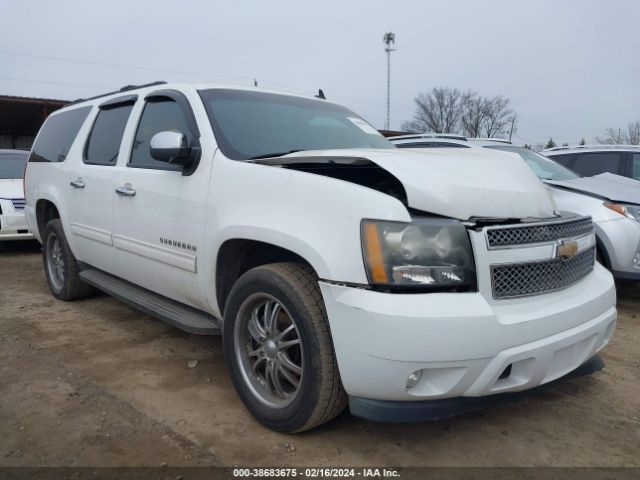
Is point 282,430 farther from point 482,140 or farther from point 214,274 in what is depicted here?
point 482,140

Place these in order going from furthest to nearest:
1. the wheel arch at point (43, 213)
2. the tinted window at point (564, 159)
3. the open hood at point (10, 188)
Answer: the open hood at point (10, 188) < the tinted window at point (564, 159) < the wheel arch at point (43, 213)

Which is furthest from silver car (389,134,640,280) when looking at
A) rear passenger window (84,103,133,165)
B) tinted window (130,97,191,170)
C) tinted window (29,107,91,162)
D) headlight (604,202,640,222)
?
tinted window (29,107,91,162)

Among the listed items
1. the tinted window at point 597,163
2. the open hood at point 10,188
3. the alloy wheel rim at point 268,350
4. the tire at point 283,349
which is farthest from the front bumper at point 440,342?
the open hood at point 10,188

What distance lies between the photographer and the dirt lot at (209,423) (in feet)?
7.91

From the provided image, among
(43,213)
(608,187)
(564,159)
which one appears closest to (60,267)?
(43,213)

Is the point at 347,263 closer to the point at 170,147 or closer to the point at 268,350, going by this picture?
the point at 268,350

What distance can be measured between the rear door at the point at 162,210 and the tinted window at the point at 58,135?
1355 mm

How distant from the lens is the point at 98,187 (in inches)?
157

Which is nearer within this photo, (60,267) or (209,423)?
(209,423)

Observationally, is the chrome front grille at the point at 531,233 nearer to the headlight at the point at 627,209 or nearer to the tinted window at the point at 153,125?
the tinted window at the point at 153,125

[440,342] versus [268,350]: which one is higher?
[440,342]

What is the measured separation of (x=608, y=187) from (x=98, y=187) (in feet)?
15.8

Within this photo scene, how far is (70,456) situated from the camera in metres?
2.41

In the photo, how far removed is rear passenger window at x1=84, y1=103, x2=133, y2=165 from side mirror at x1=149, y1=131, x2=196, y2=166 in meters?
1.13
